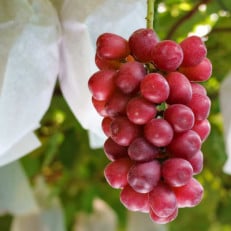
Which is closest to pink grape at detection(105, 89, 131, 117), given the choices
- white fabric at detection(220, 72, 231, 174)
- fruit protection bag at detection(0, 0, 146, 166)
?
fruit protection bag at detection(0, 0, 146, 166)

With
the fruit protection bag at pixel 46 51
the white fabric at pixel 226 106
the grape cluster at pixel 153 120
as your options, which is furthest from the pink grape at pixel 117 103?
the white fabric at pixel 226 106

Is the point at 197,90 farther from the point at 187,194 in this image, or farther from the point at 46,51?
the point at 46,51

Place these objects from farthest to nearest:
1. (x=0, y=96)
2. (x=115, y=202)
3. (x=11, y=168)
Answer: (x=115, y=202), (x=11, y=168), (x=0, y=96)

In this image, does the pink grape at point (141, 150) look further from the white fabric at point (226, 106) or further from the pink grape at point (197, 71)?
the white fabric at point (226, 106)

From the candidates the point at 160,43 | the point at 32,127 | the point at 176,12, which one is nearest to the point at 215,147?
the point at 176,12

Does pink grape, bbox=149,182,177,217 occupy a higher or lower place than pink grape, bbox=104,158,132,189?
lower

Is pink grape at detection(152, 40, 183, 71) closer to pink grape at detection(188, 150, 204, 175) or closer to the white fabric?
pink grape at detection(188, 150, 204, 175)

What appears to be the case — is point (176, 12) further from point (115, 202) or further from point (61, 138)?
point (115, 202)
